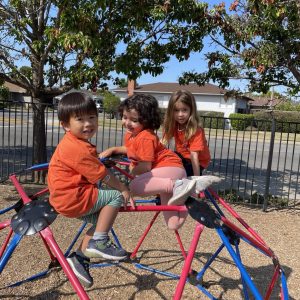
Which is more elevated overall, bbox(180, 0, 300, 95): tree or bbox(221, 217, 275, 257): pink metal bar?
bbox(180, 0, 300, 95): tree

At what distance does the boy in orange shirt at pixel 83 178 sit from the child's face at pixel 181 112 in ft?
3.70

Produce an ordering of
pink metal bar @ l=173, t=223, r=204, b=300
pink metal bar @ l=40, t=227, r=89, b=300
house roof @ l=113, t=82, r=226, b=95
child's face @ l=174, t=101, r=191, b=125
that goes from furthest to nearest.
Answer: house roof @ l=113, t=82, r=226, b=95 < child's face @ l=174, t=101, r=191, b=125 < pink metal bar @ l=173, t=223, r=204, b=300 < pink metal bar @ l=40, t=227, r=89, b=300

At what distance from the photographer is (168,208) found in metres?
2.46

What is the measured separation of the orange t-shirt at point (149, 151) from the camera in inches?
106

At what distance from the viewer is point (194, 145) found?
134 inches

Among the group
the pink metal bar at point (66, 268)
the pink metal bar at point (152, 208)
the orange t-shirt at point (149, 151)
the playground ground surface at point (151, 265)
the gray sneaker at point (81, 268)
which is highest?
the orange t-shirt at point (149, 151)

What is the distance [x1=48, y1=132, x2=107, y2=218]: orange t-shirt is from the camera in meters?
2.24

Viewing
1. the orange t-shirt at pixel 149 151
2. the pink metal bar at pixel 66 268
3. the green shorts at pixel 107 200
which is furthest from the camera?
the orange t-shirt at pixel 149 151

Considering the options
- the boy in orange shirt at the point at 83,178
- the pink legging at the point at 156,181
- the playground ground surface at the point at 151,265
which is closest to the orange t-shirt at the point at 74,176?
the boy in orange shirt at the point at 83,178

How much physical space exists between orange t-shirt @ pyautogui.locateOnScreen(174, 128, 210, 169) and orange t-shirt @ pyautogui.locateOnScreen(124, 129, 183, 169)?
1.87 ft

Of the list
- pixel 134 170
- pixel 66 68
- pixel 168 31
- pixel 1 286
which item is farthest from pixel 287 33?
pixel 1 286

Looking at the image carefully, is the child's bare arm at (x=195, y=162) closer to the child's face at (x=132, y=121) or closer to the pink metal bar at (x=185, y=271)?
the child's face at (x=132, y=121)

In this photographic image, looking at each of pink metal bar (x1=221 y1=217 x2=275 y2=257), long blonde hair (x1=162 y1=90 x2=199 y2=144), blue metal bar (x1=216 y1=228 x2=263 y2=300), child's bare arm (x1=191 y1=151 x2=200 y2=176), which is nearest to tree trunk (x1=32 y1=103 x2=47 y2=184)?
long blonde hair (x1=162 y1=90 x2=199 y2=144)

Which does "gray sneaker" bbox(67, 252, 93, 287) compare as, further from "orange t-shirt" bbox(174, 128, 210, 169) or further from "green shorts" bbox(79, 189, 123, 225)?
"orange t-shirt" bbox(174, 128, 210, 169)
